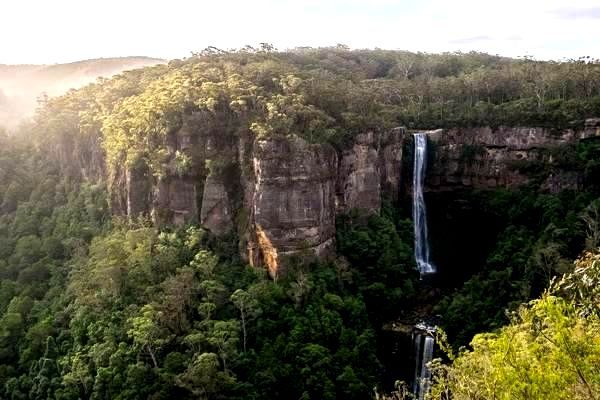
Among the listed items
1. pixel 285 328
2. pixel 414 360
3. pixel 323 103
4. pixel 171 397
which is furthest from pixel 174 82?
pixel 414 360

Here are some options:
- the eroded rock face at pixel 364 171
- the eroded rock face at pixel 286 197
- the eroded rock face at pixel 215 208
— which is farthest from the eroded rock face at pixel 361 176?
the eroded rock face at pixel 215 208

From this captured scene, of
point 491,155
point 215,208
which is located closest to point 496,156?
point 491,155

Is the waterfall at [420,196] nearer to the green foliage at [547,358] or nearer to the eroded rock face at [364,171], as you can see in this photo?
the eroded rock face at [364,171]

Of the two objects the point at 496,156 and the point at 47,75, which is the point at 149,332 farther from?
the point at 47,75

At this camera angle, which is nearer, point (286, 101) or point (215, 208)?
point (286, 101)

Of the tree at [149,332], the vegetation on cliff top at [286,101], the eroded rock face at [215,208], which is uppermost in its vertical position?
the vegetation on cliff top at [286,101]

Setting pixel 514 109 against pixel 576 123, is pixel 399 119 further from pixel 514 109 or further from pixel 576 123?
pixel 576 123
